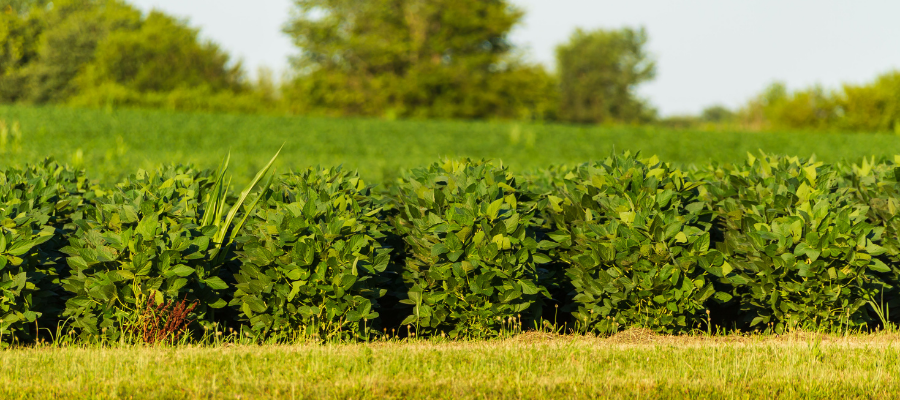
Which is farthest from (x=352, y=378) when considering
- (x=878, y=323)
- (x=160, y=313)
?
(x=878, y=323)

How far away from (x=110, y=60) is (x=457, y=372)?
4683 centimetres

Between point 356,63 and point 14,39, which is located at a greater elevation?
point 356,63

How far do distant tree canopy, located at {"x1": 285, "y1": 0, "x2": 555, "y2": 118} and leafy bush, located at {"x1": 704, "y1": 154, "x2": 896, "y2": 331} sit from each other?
137 feet

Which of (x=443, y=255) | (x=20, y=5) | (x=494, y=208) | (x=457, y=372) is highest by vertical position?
(x=20, y=5)

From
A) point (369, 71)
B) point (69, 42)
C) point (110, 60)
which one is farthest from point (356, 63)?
point (69, 42)

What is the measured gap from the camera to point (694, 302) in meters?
5.32

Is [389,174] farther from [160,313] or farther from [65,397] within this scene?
[65,397]

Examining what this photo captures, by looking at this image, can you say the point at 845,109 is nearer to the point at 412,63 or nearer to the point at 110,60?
the point at 412,63

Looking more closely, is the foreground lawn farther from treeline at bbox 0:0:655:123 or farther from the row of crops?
treeline at bbox 0:0:655:123

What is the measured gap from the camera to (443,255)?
5.43 m

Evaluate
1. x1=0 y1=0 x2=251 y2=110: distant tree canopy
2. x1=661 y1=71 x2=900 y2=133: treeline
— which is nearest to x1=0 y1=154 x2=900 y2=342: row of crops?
x1=0 y1=0 x2=251 y2=110: distant tree canopy

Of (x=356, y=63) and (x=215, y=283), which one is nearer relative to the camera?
(x=215, y=283)

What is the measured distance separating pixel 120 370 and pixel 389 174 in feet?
20.1

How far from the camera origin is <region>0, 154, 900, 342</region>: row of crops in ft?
16.4
